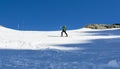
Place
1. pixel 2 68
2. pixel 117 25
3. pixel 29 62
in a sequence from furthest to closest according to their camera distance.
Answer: pixel 117 25 < pixel 29 62 < pixel 2 68

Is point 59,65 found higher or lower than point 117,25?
lower

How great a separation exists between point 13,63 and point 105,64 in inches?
144

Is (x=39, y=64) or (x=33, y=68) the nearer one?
(x=33, y=68)

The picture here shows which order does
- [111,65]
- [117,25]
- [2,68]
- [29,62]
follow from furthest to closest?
[117,25] → [29,62] → [111,65] → [2,68]

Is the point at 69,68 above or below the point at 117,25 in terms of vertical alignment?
below

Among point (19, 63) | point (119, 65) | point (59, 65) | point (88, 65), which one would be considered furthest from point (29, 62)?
point (119, 65)

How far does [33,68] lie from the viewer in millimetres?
13469

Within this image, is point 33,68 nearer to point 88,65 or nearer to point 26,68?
point 26,68

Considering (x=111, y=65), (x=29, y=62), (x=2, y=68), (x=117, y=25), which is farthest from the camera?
(x=117, y=25)

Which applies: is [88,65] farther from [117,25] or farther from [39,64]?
[117,25]

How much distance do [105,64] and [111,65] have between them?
17.0 inches

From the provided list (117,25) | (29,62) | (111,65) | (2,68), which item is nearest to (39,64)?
(29,62)

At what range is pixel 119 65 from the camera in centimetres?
1397

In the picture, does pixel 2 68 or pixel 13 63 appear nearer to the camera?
pixel 2 68
